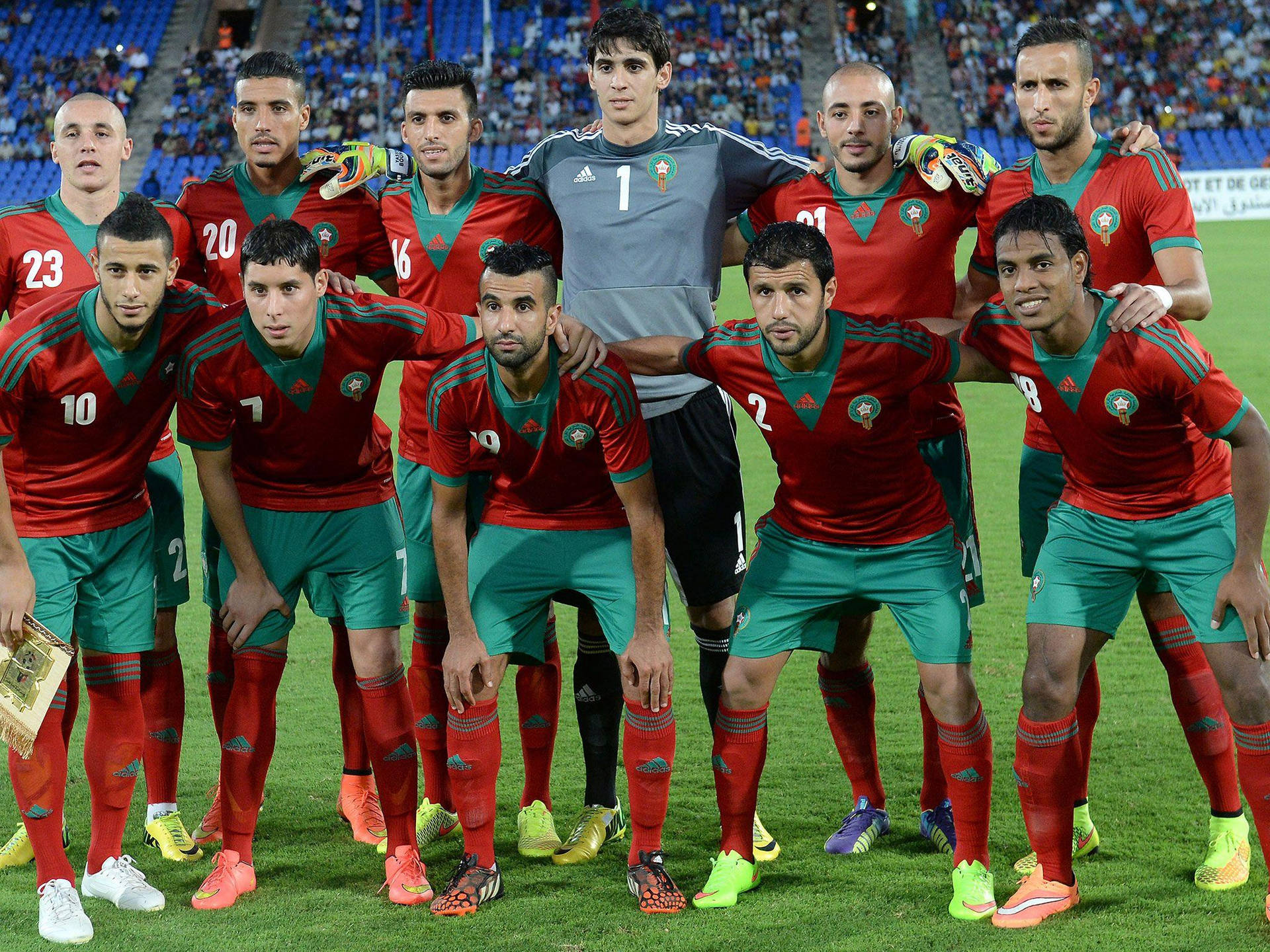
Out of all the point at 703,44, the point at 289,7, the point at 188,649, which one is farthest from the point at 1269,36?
the point at 188,649

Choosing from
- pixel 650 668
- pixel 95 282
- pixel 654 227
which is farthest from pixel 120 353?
pixel 650 668

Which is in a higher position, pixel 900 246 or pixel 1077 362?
pixel 900 246

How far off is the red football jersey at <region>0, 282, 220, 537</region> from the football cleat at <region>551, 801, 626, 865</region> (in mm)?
1839

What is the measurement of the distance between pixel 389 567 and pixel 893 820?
2044 mm

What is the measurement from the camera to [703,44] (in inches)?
1362

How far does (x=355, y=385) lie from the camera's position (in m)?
4.47

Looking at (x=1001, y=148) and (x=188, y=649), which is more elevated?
(x=1001, y=148)

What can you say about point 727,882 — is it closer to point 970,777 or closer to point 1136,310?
point 970,777

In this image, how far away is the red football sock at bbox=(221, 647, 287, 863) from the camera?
14.5 feet

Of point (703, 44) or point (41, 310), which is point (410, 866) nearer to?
point (41, 310)

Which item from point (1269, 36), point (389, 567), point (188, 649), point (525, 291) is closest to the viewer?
point (525, 291)

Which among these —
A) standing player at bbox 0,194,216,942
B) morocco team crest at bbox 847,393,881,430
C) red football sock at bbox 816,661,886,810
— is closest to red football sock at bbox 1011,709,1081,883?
red football sock at bbox 816,661,886,810

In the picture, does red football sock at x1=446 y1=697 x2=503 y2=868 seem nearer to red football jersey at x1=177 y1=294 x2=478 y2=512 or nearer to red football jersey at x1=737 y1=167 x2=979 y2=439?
red football jersey at x1=177 y1=294 x2=478 y2=512

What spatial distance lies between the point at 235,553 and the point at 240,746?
63cm
